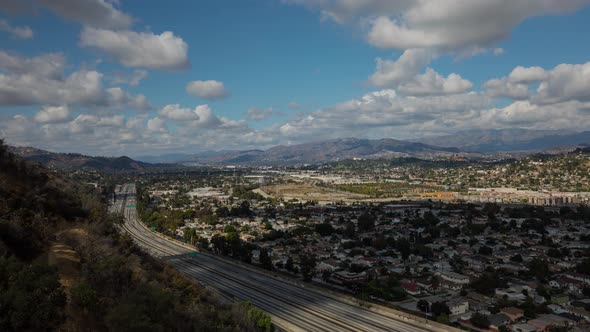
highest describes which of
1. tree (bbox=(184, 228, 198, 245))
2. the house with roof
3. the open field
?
the open field

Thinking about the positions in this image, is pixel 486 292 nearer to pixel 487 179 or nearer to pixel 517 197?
pixel 517 197

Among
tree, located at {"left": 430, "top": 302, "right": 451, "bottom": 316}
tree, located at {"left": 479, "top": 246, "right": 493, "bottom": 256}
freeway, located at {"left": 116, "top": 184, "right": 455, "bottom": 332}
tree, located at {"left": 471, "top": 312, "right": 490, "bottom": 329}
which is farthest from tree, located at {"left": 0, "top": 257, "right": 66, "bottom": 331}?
tree, located at {"left": 479, "top": 246, "right": 493, "bottom": 256}

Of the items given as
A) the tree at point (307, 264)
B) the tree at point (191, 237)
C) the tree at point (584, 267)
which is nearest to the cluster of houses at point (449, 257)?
the tree at point (307, 264)

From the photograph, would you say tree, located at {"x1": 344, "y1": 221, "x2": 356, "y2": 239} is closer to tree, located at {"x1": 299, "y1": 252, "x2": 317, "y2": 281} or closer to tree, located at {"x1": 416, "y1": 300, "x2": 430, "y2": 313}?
tree, located at {"x1": 299, "y1": 252, "x2": 317, "y2": 281}

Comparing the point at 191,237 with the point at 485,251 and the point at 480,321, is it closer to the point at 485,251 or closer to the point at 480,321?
the point at 485,251

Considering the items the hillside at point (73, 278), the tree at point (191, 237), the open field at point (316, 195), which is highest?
the hillside at point (73, 278)

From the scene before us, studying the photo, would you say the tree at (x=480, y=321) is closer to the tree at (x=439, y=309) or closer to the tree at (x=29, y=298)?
the tree at (x=439, y=309)
